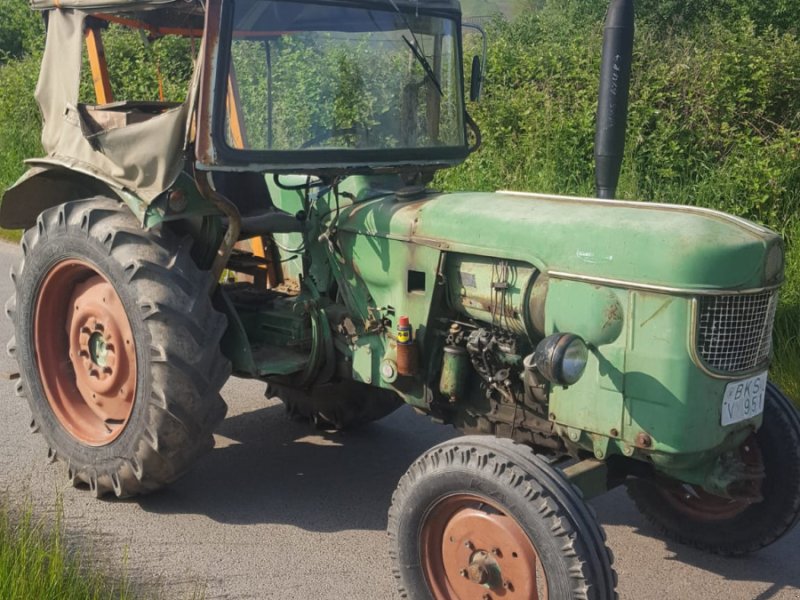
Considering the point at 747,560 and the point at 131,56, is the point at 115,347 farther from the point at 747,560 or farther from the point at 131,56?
the point at 131,56

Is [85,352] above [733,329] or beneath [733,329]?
beneath

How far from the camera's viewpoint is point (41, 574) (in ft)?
11.2

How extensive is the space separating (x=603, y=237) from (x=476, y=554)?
1.20 meters

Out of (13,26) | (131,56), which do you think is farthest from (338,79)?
(13,26)

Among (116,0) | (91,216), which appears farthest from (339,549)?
(116,0)

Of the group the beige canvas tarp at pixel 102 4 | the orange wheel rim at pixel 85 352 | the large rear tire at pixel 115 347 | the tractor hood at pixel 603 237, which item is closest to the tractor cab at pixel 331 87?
the beige canvas tarp at pixel 102 4

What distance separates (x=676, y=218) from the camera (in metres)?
3.68

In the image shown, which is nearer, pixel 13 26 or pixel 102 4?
pixel 102 4

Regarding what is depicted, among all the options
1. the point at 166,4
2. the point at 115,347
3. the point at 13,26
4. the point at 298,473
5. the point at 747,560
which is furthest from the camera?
the point at 13,26

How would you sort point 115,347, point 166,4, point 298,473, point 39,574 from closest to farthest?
point 39,574
point 166,4
point 115,347
point 298,473

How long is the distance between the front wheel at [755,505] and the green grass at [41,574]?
2.29 meters

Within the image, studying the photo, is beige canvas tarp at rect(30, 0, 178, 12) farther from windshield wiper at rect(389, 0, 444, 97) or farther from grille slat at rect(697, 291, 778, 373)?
grille slat at rect(697, 291, 778, 373)

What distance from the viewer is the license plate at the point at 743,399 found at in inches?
144

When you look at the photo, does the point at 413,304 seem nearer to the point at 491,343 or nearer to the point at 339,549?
the point at 491,343
